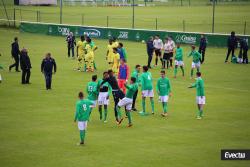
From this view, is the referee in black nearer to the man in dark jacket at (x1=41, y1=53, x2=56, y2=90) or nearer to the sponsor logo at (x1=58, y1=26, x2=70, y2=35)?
the man in dark jacket at (x1=41, y1=53, x2=56, y2=90)

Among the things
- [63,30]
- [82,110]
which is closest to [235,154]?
[82,110]

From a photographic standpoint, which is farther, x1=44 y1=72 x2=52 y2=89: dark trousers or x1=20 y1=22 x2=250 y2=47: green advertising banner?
x1=20 y1=22 x2=250 y2=47: green advertising banner

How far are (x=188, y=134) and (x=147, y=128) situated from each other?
1805 millimetres

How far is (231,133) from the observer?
76.1 feet

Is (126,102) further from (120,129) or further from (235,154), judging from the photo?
(235,154)

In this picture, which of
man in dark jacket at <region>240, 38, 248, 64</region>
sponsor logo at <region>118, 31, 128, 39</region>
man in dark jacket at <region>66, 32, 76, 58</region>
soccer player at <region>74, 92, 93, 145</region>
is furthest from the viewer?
sponsor logo at <region>118, 31, 128, 39</region>

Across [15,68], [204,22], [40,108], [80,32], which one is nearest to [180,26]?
[204,22]

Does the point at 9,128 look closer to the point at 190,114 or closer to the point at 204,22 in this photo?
the point at 190,114

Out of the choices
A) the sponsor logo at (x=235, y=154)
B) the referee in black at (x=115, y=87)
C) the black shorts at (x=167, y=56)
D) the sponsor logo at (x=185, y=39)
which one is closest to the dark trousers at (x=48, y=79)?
the referee in black at (x=115, y=87)

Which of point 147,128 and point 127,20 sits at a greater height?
point 127,20

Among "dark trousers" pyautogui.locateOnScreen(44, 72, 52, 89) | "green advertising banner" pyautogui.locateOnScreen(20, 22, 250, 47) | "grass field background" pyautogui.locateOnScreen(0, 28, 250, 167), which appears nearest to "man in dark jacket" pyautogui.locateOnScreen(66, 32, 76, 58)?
"grass field background" pyautogui.locateOnScreen(0, 28, 250, 167)

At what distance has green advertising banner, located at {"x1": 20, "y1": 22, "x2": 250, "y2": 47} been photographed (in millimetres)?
52094

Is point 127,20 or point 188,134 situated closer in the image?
point 188,134

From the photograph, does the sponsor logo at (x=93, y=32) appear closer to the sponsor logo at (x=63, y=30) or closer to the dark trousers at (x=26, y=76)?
the sponsor logo at (x=63, y=30)
